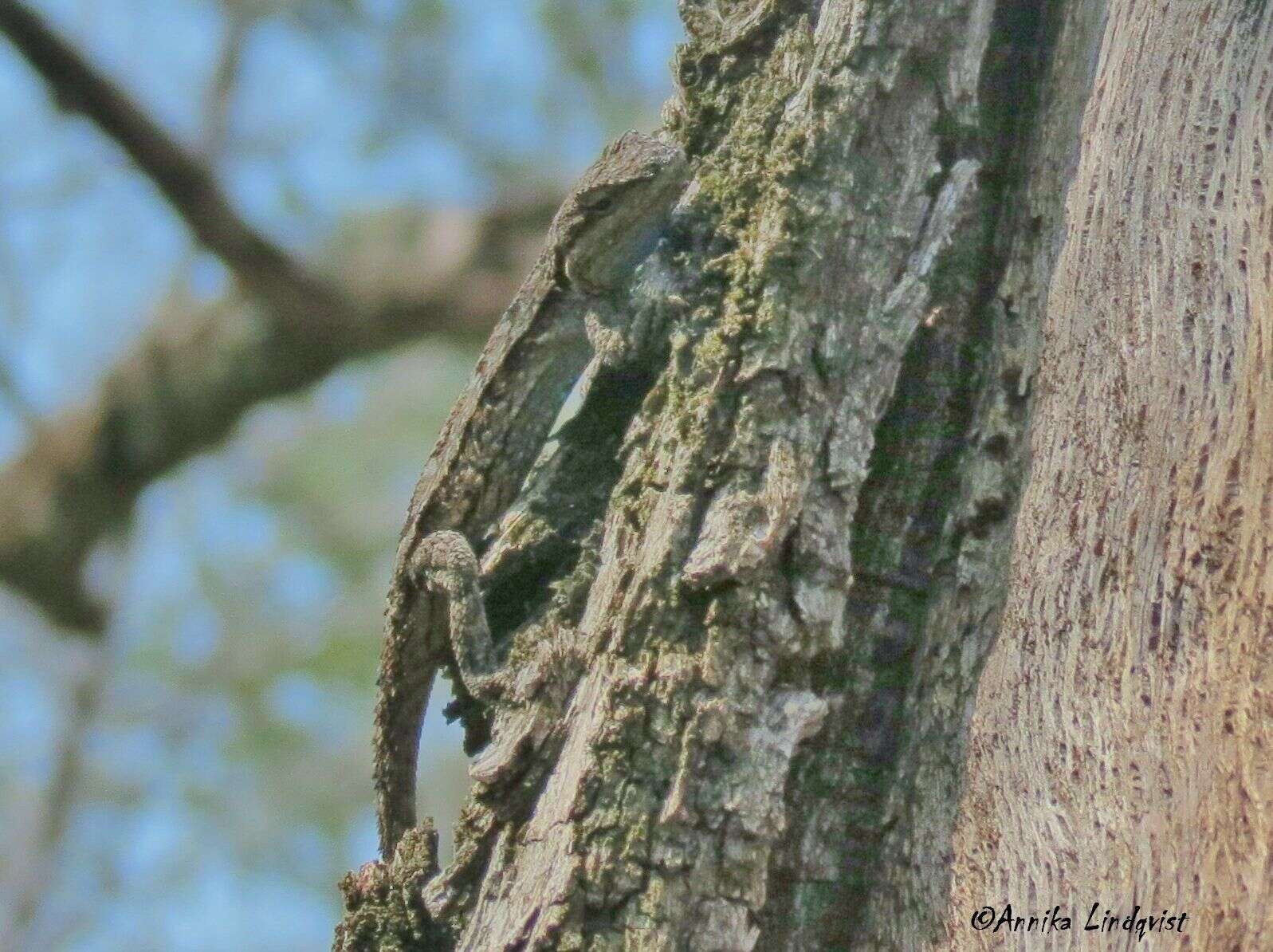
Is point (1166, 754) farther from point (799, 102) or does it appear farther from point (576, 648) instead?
point (799, 102)

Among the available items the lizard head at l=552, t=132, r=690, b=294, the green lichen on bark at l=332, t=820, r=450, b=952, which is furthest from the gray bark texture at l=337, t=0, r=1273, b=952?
the lizard head at l=552, t=132, r=690, b=294

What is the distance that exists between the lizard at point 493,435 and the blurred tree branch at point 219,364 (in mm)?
5174

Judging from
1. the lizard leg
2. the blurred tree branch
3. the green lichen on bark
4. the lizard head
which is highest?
the blurred tree branch

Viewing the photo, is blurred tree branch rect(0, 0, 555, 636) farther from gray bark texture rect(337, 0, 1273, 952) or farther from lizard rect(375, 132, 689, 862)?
gray bark texture rect(337, 0, 1273, 952)

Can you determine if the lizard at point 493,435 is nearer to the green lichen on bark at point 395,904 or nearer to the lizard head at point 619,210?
the lizard head at point 619,210

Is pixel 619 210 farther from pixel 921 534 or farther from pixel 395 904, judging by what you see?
pixel 395 904

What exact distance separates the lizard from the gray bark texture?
0.30 meters

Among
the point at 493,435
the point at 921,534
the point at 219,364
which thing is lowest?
the point at 921,534

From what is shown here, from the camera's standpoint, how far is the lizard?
408 cm

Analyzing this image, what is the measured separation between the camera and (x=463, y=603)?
3961mm

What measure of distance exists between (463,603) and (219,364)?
6.91 m

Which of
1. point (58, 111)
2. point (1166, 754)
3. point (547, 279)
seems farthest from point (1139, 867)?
point (58, 111)

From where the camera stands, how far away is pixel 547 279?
4629 mm

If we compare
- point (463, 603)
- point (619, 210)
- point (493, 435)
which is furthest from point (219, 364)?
point (463, 603)
